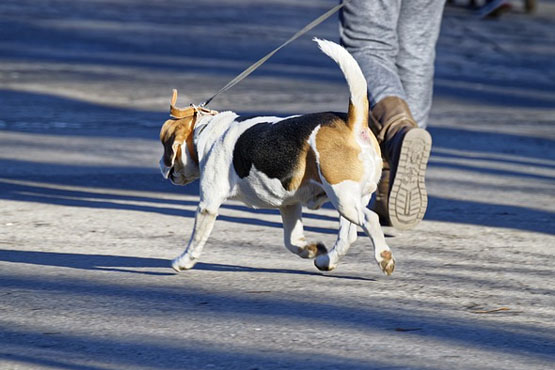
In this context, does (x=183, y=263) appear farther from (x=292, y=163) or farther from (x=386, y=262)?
(x=386, y=262)

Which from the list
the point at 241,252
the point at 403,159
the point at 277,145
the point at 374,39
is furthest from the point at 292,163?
the point at 374,39

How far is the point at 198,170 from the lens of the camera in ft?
14.1

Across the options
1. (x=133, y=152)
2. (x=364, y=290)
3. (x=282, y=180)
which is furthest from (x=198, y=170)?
(x=133, y=152)

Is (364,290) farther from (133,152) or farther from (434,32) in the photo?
(133,152)

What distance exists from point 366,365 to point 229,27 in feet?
43.1

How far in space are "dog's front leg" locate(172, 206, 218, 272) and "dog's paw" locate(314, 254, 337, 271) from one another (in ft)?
1.43

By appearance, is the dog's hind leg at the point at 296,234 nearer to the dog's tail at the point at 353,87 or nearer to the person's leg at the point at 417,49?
the dog's tail at the point at 353,87

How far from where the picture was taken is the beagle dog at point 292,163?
3.84 m

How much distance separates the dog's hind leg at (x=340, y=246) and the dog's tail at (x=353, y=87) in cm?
40

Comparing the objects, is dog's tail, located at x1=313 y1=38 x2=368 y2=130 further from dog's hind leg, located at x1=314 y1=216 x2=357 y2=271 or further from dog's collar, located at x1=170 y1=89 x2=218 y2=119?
dog's collar, located at x1=170 y1=89 x2=218 y2=119

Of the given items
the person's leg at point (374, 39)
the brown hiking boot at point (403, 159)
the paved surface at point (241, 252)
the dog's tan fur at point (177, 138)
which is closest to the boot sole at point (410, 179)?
the brown hiking boot at point (403, 159)

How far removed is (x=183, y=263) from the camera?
4141mm

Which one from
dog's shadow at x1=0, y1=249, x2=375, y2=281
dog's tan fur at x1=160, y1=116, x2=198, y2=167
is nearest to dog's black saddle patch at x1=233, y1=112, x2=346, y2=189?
dog's tan fur at x1=160, y1=116, x2=198, y2=167

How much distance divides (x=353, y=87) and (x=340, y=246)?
641 mm
